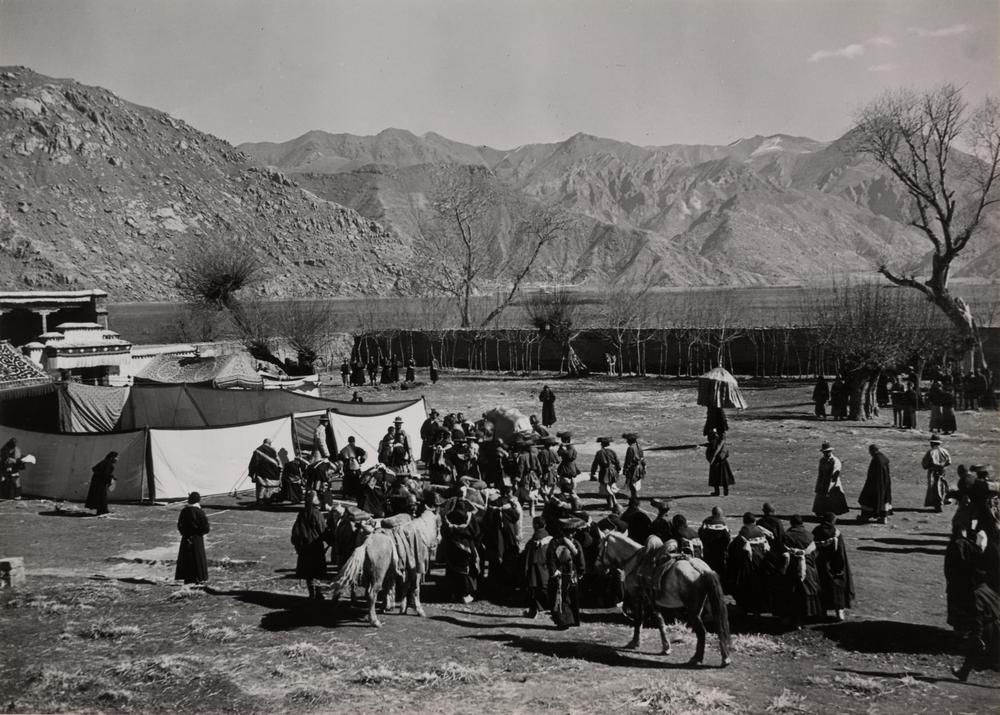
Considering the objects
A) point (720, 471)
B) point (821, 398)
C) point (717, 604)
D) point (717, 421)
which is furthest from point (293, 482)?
point (821, 398)

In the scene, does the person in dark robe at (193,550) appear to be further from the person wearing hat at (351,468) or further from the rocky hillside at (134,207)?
the rocky hillside at (134,207)

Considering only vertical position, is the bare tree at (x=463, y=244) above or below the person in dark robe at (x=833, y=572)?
above

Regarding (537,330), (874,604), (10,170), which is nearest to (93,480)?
(874,604)

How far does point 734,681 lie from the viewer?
8719 millimetres

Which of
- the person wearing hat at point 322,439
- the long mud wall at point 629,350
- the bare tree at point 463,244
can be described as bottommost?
the person wearing hat at point 322,439

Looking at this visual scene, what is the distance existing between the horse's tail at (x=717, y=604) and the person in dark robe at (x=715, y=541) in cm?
201

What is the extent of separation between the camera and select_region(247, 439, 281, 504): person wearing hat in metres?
17.6

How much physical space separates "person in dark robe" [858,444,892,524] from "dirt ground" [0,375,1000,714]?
0.33 meters

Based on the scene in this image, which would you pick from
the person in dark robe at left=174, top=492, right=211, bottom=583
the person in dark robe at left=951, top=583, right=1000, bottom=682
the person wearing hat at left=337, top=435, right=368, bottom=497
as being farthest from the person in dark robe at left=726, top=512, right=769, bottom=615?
the person wearing hat at left=337, top=435, right=368, bottom=497

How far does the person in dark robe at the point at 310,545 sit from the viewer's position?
11406mm

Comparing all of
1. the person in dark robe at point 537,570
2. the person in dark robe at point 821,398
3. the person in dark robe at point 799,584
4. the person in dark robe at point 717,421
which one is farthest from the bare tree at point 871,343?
the person in dark robe at point 537,570

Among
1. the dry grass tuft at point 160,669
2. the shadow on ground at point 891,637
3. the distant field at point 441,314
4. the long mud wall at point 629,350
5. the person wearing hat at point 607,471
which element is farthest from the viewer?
the distant field at point 441,314

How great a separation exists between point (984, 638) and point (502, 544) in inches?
225

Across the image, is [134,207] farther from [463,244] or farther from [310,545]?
[310,545]
